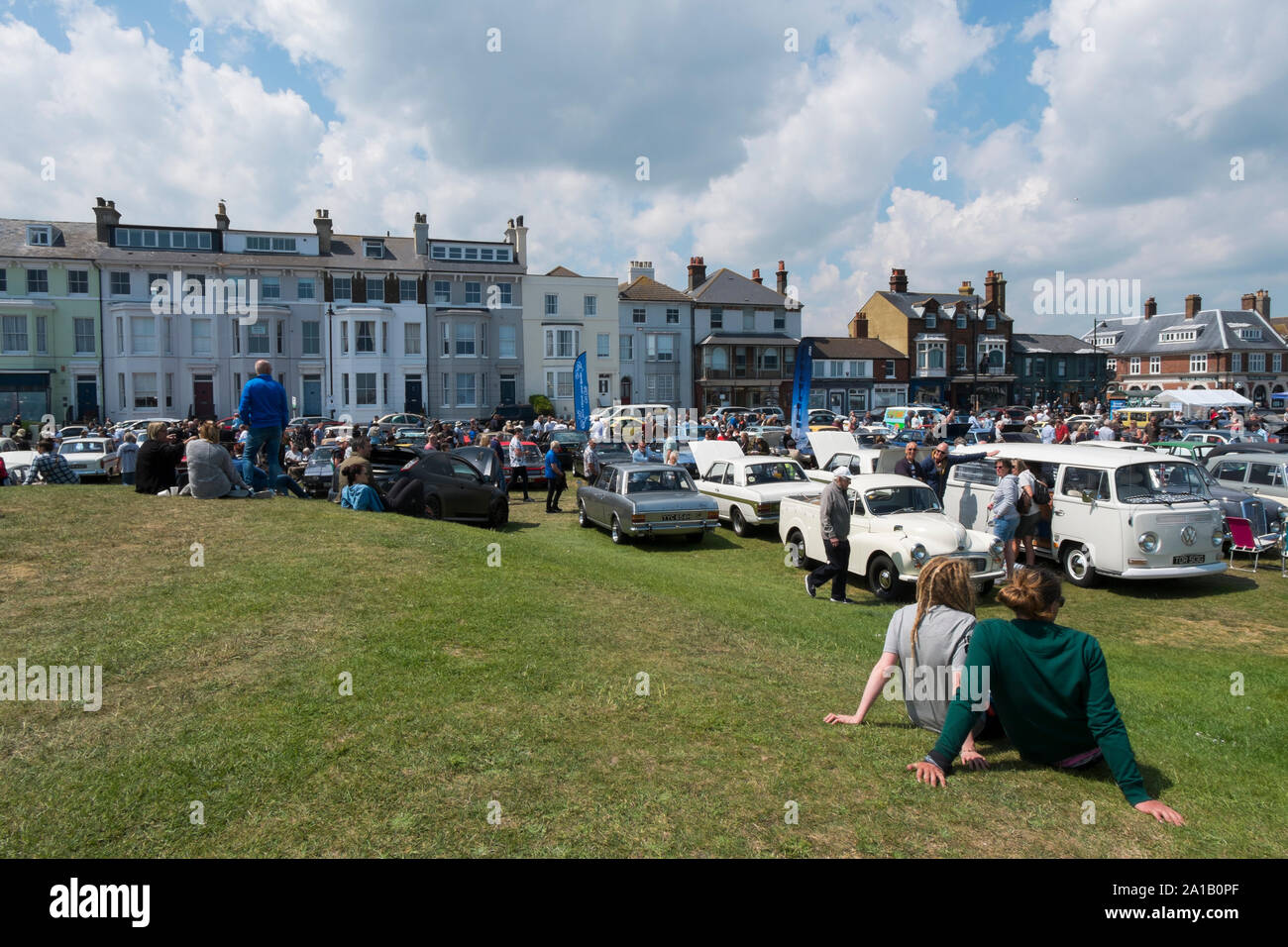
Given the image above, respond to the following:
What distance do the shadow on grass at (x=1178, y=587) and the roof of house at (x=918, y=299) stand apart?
2539 inches

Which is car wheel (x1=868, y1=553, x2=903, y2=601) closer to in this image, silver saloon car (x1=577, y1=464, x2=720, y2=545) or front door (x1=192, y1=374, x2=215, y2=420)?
silver saloon car (x1=577, y1=464, x2=720, y2=545)

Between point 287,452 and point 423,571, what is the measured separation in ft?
55.8

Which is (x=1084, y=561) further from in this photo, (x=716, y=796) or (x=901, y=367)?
(x=901, y=367)

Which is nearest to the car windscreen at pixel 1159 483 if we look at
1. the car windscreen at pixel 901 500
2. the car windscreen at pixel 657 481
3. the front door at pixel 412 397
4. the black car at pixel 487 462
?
the car windscreen at pixel 901 500

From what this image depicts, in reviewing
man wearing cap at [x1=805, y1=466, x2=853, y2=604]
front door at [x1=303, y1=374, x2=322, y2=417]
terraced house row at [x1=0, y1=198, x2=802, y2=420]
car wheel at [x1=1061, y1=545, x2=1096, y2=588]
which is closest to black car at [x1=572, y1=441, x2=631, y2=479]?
man wearing cap at [x1=805, y1=466, x2=853, y2=604]

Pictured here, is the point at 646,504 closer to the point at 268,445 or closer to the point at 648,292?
the point at 268,445

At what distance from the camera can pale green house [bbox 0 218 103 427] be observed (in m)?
48.7

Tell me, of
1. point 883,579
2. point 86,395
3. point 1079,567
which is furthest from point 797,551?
point 86,395

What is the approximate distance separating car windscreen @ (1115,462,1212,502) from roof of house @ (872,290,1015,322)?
64.6 meters

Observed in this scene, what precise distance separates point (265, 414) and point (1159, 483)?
14834mm

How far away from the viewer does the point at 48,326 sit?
49312 mm

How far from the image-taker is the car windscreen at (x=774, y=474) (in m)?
18.5

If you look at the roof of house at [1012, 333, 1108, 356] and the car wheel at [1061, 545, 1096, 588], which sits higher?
the roof of house at [1012, 333, 1108, 356]
